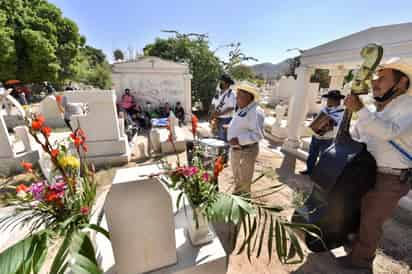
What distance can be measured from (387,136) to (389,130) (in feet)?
0.16

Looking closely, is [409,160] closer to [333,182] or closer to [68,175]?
[333,182]

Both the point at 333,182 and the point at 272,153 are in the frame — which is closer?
the point at 333,182

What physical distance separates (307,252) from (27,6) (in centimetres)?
2159

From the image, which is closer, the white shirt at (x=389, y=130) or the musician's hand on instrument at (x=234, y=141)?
the white shirt at (x=389, y=130)

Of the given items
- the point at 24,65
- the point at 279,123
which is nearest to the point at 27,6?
the point at 24,65

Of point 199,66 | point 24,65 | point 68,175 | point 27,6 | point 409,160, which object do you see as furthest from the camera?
point 27,6

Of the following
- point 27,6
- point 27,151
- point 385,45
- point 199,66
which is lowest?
point 27,151

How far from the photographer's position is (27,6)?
1311 centimetres

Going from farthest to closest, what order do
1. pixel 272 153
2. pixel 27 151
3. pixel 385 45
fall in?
pixel 272 153, pixel 27 151, pixel 385 45

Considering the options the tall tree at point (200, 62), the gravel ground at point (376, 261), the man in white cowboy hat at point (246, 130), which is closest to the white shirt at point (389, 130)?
the man in white cowboy hat at point (246, 130)

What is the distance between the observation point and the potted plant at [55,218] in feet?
2.52

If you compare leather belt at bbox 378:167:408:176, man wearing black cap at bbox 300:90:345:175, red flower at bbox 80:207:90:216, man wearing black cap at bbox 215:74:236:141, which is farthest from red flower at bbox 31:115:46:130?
man wearing black cap at bbox 215:74:236:141

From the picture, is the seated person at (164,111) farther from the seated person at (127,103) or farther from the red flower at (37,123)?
the red flower at (37,123)

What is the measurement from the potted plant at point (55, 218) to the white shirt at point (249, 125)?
6.07ft
